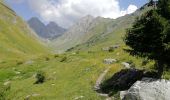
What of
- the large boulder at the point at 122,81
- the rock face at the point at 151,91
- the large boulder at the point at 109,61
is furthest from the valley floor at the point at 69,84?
the rock face at the point at 151,91

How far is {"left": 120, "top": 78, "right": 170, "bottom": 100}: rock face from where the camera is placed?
33.9 m

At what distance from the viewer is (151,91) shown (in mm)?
34250

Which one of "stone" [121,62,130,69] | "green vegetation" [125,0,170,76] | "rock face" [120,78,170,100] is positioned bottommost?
"rock face" [120,78,170,100]

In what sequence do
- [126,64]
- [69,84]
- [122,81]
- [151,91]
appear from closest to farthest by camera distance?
1. [151,91]
2. [122,81]
3. [69,84]
4. [126,64]

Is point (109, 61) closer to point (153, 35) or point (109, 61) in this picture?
point (109, 61)

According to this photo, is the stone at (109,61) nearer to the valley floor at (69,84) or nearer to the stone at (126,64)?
the valley floor at (69,84)

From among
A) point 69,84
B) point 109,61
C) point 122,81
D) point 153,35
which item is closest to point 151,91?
point 153,35

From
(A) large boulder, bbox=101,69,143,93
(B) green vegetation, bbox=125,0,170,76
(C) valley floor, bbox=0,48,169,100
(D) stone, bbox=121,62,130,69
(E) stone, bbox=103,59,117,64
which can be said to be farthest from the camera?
(E) stone, bbox=103,59,117,64

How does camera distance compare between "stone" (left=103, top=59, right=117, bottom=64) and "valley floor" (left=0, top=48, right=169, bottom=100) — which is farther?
"stone" (left=103, top=59, right=117, bottom=64)

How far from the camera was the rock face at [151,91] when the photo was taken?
33875 millimetres

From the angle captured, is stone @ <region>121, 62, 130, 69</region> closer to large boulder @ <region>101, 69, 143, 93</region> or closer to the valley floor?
the valley floor

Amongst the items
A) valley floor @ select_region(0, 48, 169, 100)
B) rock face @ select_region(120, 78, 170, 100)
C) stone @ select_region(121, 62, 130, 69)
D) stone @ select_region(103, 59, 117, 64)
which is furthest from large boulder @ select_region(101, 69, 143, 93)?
stone @ select_region(103, 59, 117, 64)

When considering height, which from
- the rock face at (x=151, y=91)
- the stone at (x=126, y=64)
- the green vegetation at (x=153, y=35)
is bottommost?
the rock face at (x=151, y=91)

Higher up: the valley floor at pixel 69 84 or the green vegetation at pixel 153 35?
the green vegetation at pixel 153 35
